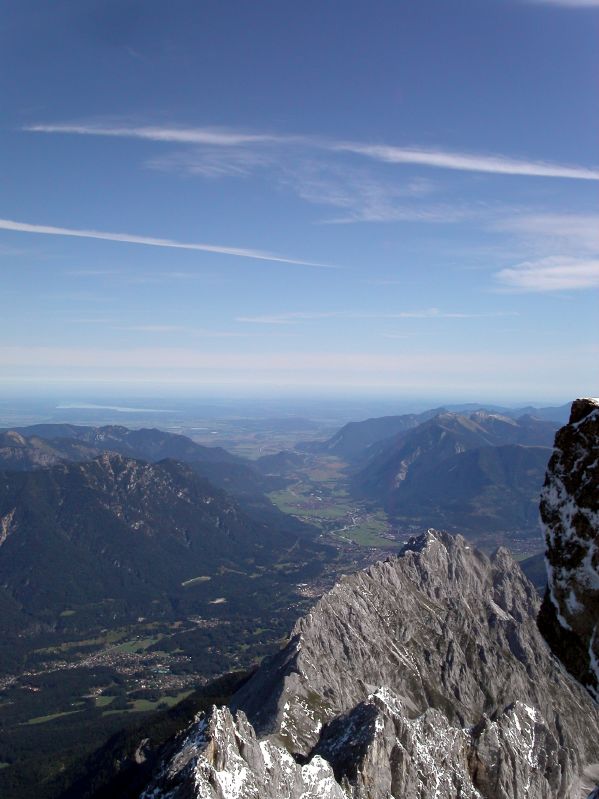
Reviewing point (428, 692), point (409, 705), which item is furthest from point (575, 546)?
point (428, 692)

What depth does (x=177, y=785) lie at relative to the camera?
50750mm

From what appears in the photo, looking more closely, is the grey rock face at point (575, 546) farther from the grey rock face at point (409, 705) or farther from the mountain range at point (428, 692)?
the grey rock face at point (409, 705)

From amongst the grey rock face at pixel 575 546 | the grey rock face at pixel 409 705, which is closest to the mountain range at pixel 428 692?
the grey rock face at pixel 575 546

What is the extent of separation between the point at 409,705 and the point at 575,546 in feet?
337

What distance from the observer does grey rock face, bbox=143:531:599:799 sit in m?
57.1

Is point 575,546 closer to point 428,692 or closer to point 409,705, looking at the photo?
point 409,705

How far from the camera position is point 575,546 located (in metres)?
16.8

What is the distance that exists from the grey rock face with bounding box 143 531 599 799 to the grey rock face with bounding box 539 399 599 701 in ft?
3.74

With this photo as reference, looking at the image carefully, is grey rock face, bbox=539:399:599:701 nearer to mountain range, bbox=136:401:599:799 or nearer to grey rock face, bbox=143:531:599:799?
mountain range, bbox=136:401:599:799

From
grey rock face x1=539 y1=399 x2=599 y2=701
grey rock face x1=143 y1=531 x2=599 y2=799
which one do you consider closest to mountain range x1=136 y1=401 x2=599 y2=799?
grey rock face x1=539 y1=399 x2=599 y2=701

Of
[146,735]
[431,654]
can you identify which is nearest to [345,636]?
[431,654]

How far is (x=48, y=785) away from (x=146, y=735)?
42211mm

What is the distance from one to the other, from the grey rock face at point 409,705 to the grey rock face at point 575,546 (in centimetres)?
114

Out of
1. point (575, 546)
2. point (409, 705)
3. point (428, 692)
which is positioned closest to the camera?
point (575, 546)
